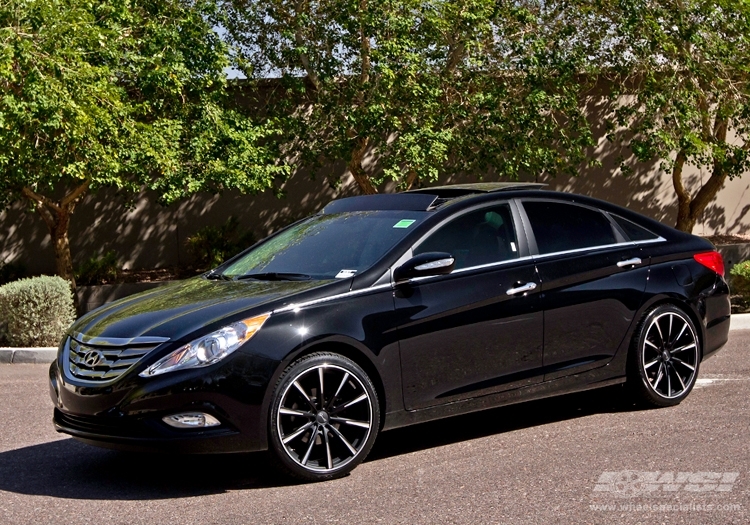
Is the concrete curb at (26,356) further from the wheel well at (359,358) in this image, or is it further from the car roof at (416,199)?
the wheel well at (359,358)

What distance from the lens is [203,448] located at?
5.55m

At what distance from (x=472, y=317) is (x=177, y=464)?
2.09 meters

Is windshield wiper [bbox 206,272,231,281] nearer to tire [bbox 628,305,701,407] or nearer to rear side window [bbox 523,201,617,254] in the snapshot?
rear side window [bbox 523,201,617,254]

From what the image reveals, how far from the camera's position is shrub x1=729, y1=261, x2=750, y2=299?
13.5 meters

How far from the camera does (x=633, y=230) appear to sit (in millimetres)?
7629

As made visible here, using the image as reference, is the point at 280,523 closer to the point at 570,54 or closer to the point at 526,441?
the point at 526,441

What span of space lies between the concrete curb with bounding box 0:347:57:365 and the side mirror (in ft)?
22.2

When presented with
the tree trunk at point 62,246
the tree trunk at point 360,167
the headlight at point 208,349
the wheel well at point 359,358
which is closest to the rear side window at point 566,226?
the wheel well at point 359,358

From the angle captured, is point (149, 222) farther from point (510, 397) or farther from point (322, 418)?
point (322, 418)

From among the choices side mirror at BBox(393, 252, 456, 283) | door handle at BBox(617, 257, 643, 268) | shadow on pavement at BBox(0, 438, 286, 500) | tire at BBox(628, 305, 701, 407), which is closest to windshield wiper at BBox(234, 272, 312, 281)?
side mirror at BBox(393, 252, 456, 283)

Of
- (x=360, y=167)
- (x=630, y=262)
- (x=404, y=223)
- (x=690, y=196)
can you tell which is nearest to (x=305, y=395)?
(x=404, y=223)

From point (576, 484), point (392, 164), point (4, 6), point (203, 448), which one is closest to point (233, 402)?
point (203, 448)

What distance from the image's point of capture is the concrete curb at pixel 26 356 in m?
11.7

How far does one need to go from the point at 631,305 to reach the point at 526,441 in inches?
52.2
